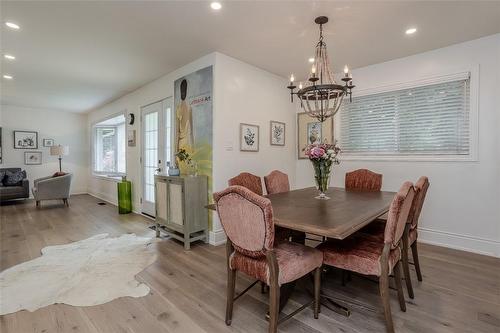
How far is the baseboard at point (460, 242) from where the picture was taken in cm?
290

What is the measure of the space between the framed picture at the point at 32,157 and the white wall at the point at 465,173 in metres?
8.77

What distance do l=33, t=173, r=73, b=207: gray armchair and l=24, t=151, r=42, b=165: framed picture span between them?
1726 millimetres

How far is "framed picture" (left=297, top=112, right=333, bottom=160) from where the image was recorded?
425cm

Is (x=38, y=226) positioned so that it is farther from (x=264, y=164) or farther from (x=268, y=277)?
(x=268, y=277)

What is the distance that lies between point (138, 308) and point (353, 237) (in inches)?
72.3

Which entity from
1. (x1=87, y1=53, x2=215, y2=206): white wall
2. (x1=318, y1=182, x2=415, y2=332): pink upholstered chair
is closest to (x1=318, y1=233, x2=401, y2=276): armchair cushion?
(x1=318, y1=182, x2=415, y2=332): pink upholstered chair

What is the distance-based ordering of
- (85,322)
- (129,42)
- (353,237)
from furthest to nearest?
(129,42)
(353,237)
(85,322)

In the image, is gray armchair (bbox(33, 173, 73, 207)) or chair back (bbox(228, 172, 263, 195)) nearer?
chair back (bbox(228, 172, 263, 195))

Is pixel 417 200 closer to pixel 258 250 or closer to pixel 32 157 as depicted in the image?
pixel 258 250

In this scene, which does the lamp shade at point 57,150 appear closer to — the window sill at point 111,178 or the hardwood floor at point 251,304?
the window sill at point 111,178

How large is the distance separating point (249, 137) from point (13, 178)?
252 inches

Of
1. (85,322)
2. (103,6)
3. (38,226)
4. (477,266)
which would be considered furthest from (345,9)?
(38,226)

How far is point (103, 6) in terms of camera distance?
2305 mm

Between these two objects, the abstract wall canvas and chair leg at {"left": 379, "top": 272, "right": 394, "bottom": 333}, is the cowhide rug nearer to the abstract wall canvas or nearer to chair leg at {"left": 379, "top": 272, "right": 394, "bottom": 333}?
the abstract wall canvas
